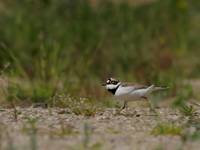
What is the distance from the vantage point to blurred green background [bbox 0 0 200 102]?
12367 millimetres

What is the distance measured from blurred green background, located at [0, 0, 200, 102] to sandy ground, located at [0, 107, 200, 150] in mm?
2745

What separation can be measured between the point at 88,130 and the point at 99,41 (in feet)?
21.5

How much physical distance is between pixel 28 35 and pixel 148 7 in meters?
3.93

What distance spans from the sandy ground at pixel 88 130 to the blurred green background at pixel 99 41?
2.75m

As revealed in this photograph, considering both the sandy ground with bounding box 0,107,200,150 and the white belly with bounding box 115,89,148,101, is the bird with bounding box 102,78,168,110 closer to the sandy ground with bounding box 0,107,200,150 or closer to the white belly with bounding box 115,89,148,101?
the white belly with bounding box 115,89,148,101

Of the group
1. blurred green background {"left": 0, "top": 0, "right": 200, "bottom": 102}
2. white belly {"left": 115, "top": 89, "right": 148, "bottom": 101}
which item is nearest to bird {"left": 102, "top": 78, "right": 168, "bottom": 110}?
white belly {"left": 115, "top": 89, "right": 148, "bottom": 101}

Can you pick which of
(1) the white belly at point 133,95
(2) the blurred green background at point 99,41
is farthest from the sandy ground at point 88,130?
(2) the blurred green background at point 99,41

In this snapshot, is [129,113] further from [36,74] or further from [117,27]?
[117,27]

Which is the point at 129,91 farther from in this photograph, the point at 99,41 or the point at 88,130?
the point at 99,41

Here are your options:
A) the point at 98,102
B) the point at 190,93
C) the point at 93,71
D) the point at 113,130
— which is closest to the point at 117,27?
the point at 93,71

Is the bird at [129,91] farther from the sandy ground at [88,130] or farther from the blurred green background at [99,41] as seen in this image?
the blurred green background at [99,41]

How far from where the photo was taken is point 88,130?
7.18 metres

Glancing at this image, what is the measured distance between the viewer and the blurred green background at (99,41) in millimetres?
12367

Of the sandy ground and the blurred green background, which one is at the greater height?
the blurred green background
